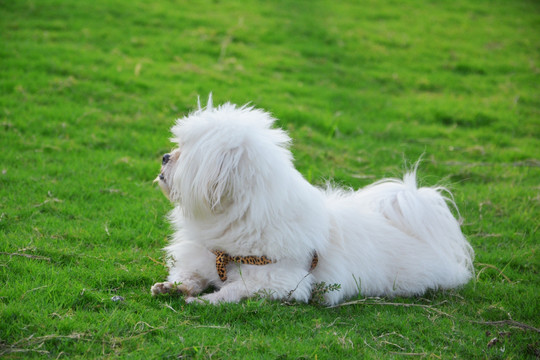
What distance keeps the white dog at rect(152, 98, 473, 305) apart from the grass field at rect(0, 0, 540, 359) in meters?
0.19

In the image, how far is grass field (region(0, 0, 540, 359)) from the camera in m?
3.59

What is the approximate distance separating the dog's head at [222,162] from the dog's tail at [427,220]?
124 cm

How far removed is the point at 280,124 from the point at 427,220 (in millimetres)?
4004

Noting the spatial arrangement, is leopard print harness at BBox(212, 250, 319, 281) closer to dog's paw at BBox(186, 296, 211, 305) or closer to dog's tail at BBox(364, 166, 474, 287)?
dog's paw at BBox(186, 296, 211, 305)

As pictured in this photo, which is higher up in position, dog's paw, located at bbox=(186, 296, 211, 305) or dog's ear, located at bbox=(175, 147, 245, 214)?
dog's ear, located at bbox=(175, 147, 245, 214)

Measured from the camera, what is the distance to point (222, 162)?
146 inches

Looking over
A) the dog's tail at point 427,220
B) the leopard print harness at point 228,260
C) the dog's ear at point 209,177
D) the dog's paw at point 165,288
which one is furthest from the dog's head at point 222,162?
the dog's tail at point 427,220

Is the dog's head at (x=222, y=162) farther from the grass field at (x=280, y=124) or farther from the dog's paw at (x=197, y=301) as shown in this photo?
the grass field at (x=280, y=124)

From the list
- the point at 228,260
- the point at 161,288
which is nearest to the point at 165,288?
the point at 161,288

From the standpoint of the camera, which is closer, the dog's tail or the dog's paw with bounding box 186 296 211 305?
the dog's paw with bounding box 186 296 211 305

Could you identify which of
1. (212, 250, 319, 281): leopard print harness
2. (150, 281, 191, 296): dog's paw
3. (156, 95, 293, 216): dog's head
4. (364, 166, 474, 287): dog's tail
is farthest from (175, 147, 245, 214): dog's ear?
(364, 166, 474, 287): dog's tail

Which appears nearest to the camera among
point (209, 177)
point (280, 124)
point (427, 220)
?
point (209, 177)

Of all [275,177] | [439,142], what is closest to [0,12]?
[439,142]

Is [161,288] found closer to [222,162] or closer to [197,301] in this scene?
[197,301]
